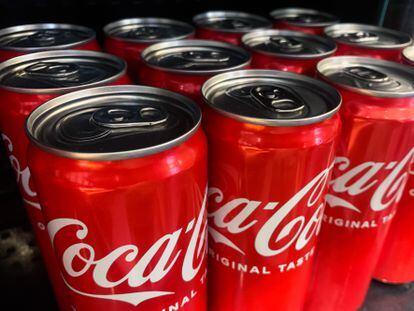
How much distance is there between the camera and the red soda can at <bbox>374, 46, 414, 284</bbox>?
126cm

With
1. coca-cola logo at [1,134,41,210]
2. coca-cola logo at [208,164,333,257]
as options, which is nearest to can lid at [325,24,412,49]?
coca-cola logo at [208,164,333,257]

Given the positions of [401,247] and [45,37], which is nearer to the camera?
[45,37]

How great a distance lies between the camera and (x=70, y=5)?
142 centimetres

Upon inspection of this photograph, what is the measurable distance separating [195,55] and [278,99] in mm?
316

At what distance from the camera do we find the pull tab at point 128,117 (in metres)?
0.74

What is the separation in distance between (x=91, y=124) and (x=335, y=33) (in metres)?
0.96

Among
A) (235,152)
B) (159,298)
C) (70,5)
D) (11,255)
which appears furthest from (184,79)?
(11,255)

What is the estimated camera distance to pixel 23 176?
3.18ft

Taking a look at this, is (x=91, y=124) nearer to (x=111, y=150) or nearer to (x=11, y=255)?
(x=111, y=150)

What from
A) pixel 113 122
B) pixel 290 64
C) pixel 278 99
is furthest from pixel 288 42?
pixel 113 122

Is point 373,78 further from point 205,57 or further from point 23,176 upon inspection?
point 23,176

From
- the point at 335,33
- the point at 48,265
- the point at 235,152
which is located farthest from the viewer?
the point at 335,33

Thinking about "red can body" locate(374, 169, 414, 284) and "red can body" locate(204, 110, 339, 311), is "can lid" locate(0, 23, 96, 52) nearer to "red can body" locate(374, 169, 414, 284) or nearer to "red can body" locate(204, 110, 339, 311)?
"red can body" locate(204, 110, 339, 311)

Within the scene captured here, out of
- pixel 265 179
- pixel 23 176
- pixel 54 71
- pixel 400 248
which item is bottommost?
pixel 400 248
